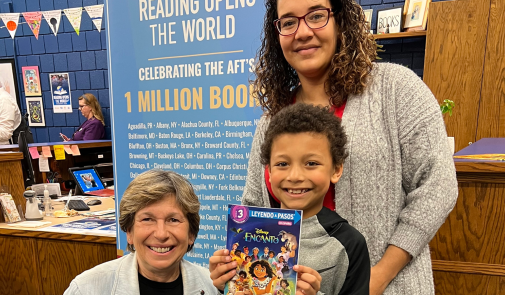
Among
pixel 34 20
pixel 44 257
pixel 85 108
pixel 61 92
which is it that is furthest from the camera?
pixel 61 92

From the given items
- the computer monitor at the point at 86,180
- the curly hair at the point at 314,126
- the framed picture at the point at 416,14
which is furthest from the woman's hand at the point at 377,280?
the framed picture at the point at 416,14

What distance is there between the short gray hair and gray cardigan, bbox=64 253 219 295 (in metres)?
0.15

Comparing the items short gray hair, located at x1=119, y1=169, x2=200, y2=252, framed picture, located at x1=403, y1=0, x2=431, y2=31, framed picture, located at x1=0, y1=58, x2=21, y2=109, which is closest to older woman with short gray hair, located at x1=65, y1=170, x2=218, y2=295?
short gray hair, located at x1=119, y1=169, x2=200, y2=252

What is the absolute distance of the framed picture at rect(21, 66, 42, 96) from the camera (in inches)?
270

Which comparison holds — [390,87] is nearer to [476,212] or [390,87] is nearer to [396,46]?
[476,212]

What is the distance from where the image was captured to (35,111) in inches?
275

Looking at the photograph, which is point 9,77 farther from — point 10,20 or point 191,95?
point 191,95

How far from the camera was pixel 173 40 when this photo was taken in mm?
1846

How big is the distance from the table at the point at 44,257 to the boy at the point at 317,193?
1552mm

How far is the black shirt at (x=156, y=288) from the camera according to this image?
1.31 metres

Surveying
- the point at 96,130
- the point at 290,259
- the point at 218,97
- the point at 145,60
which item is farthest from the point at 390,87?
the point at 96,130

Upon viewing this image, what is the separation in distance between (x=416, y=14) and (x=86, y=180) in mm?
4152

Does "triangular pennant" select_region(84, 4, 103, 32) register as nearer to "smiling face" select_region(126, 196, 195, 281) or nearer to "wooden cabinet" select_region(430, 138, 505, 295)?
"smiling face" select_region(126, 196, 195, 281)

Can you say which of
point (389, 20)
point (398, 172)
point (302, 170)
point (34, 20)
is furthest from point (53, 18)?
point (398, 172)
